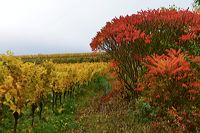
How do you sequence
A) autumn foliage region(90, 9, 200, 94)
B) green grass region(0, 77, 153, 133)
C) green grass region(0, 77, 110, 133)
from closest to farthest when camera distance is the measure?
green grass region(0, 77, 153, 133) < green grass region(0, 77, 110, 133) < autumn foliage region(90, 9, 200, 94)

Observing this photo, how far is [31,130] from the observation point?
11.2 m

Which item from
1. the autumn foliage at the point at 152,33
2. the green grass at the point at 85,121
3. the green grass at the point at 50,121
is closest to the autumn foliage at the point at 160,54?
the autumn foliage at the point at 152,33

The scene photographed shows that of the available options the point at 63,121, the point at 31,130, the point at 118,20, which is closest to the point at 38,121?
the point at 63,121

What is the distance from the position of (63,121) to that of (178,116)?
4.56m

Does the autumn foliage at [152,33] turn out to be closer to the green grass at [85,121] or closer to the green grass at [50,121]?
the green grass at [85,121]

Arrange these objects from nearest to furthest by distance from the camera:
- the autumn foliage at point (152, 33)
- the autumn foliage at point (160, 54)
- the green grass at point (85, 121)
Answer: the autumn foliage at point (160, 54), the green grass at point (85, 121), the autumn foliage at point (152, 33)

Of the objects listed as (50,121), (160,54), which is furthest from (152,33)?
(50,121)

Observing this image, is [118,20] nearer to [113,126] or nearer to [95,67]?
[113,126]

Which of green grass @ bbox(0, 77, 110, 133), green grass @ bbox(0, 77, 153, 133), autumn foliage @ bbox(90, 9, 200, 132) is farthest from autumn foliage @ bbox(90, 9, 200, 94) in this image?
green grass @ bbox(0, 77, 110, 133)

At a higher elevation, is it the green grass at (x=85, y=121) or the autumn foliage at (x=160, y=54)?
the autumn foliage at (x=160, y=54)

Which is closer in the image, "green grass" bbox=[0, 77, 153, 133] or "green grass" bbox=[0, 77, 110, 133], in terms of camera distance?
"green grass" bbox=[0, 77, 153, 133]

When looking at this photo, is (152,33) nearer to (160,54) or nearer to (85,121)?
(160,54)

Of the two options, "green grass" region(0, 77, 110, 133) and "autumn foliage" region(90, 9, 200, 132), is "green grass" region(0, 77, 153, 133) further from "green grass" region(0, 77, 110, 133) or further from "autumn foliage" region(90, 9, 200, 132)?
"autumn foliage" region(90, 9, 200, 132)

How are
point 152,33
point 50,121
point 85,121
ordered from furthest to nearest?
point 152,33 < point 50,121 < point 85,121
